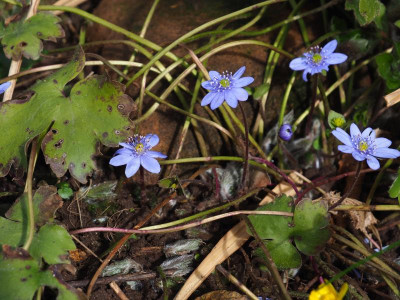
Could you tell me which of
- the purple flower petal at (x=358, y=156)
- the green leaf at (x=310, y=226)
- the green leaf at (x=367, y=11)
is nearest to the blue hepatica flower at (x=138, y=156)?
the green leaf at (x=310, y=226)

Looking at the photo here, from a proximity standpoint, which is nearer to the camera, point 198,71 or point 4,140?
point 4,140

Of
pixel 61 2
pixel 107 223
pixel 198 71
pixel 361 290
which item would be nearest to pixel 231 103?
pixel 198 71

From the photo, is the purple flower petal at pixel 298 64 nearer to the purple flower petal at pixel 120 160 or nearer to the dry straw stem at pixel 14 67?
the purple flower petal at pixel 120 160

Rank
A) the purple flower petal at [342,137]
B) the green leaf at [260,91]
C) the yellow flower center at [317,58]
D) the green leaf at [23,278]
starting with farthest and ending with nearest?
1. the green leaf at [260,91]
2. the yellow flower center at [317,58]
3. the purple flower petal at [342,137]
4. the green leaf at [23,278]

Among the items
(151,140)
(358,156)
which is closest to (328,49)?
(358,156)

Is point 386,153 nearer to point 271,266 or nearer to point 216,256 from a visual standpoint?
point 271,266

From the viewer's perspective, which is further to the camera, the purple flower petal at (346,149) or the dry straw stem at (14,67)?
the dry straw stem at (14,67)

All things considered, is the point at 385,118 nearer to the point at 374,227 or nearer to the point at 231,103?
the point at 374,227
